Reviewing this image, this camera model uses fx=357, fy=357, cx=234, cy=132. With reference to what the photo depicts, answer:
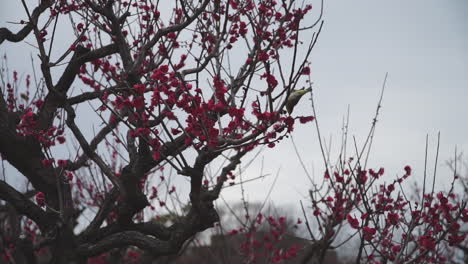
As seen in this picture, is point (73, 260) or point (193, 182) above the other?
point (193, 182)

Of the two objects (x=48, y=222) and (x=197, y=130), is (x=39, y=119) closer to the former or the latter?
(x=48, y=222)

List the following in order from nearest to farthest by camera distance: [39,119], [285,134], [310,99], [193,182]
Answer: [285,134] → [193,182] → [310,99] → [39,119]

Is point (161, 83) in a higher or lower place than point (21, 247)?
higher

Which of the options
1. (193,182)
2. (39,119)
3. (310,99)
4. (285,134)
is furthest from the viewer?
(39,119)

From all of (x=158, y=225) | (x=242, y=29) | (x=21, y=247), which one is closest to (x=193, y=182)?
(x=158, y=225)

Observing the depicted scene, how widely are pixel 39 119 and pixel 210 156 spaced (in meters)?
3.12

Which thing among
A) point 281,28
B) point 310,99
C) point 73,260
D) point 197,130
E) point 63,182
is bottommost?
point 73,260

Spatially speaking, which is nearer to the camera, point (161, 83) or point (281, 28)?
point (161, 83)

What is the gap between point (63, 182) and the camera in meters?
4.55

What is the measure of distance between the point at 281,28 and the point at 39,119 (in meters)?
3.59

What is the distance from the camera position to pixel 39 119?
4863 millimetres

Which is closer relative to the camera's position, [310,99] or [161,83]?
[161,83]

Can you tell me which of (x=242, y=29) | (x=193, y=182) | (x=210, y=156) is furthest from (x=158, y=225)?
(x=242, y=29)

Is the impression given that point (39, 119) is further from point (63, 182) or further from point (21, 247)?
point (21, 247)
